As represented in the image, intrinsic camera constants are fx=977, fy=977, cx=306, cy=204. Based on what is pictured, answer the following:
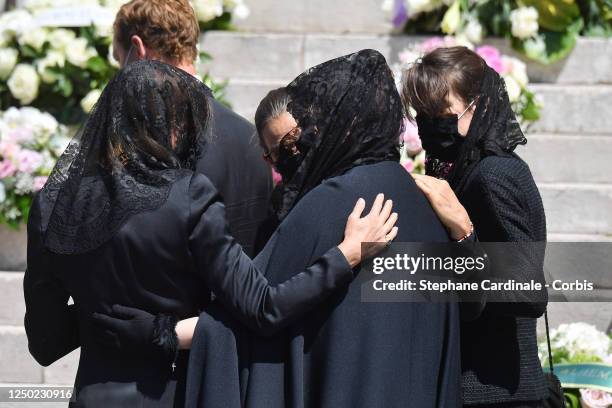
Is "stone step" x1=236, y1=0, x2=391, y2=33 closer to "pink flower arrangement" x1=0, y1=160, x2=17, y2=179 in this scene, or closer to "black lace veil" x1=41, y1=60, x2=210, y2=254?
"pink flower arrangement" x1=0, y1=160, x2=17, y2=179

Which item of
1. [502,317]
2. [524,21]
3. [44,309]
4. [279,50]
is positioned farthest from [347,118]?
[279,50]

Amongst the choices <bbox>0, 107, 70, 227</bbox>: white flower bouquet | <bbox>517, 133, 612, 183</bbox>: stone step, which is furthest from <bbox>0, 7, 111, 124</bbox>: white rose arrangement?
<bbox>517, 133, 612, 183</bbox>: stone step

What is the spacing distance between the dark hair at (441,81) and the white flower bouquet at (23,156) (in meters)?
2.57

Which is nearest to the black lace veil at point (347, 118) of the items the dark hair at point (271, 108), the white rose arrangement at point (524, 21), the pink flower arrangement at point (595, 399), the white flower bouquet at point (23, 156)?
the dark hair at point (271, 108)

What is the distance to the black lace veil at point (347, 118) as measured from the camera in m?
2.44

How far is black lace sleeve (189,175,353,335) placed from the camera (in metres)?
2.33

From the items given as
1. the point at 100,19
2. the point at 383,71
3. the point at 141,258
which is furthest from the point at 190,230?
the point at 100,19

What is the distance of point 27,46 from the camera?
5512mm

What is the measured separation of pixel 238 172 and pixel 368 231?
88 centimetres

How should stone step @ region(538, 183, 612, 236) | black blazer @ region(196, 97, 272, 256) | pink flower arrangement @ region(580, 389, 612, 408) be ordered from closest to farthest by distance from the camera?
black blazer @ region(196, 97, 272, 256) < pink flower arrangement @ region(580, 389, 612, 408) < stone step @ region(538, 183, 612, 236)

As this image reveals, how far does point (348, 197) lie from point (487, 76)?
0.68 meters

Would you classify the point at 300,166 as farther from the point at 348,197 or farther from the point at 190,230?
the point at 190,230

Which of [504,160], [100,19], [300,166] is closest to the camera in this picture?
[300,166]

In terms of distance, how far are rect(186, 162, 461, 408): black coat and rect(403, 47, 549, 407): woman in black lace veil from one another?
220 millimetres
